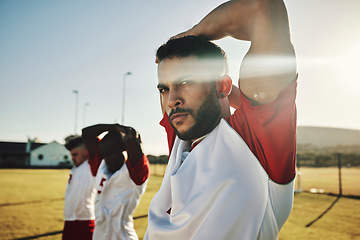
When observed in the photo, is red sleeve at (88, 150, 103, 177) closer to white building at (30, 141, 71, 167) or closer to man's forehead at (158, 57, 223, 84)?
man's forehead at (158, 57, 223, 84)

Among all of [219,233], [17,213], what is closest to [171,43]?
[219,233]

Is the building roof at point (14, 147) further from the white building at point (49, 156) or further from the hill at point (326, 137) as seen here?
the hill at point (326, 137)

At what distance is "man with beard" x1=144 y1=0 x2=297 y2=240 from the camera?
1.04 metres

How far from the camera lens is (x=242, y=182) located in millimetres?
1072

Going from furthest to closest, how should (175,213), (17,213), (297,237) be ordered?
(17,213)
(297,237)
(175,213)

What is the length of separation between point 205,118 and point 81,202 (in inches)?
182

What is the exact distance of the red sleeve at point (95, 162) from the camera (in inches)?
194

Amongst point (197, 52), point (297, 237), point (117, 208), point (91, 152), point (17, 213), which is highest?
point (197, 52)

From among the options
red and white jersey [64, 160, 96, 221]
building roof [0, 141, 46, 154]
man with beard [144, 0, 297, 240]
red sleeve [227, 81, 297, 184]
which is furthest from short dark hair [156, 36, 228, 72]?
building roof [0, 141, 46, 154]

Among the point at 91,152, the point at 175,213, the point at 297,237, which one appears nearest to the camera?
the point at 175,213

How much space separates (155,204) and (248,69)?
2.55 ft

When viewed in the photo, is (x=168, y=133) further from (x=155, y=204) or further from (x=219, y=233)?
(x=219, y=233)

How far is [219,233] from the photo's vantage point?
3.42 ft

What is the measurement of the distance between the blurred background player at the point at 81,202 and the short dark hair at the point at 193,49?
3.94 meters
